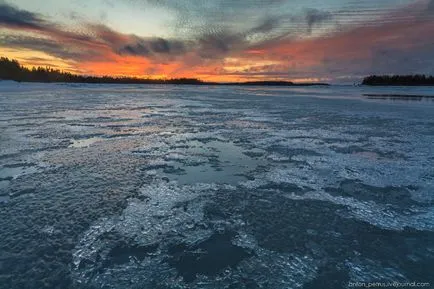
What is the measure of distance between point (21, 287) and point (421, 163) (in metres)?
7.72

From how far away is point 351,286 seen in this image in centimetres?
281

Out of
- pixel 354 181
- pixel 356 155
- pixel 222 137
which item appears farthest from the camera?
pixel 222 137

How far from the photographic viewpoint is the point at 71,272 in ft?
9.53

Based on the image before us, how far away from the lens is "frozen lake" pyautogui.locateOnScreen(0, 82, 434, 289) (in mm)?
2963

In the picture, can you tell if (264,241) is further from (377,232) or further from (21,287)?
(21,287)

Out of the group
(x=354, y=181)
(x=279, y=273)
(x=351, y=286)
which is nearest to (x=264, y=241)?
(x=279, y=273)

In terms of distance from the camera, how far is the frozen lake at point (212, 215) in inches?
117

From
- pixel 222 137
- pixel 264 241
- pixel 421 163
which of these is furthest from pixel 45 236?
pixel 421 163

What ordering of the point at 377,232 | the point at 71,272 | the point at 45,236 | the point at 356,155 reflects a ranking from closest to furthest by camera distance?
the point at 71,272 < the point at 45,236 < the point at 377,232 < the point at 356,155

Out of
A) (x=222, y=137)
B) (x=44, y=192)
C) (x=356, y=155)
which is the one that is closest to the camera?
(x=44, y=192)

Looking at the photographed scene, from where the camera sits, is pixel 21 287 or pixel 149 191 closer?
pixel 21 287

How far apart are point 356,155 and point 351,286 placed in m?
5.42

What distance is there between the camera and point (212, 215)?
421 centimetres

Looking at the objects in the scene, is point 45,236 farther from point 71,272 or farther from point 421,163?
point 421,163
